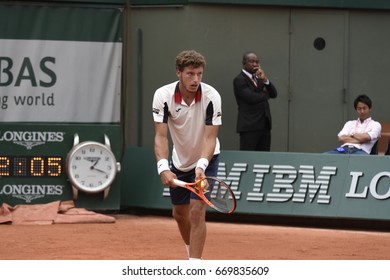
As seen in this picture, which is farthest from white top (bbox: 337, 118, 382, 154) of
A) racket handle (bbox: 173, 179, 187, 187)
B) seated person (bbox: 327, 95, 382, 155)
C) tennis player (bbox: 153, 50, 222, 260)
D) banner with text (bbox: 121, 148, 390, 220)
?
racket handle (bbox: 173, 179, 187, 187)

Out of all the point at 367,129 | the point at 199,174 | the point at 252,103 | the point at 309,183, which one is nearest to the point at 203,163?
the point at 199,174

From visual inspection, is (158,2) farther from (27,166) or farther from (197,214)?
(197,214)

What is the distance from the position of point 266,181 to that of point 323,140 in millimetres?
2531

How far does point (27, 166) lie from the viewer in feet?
48.6

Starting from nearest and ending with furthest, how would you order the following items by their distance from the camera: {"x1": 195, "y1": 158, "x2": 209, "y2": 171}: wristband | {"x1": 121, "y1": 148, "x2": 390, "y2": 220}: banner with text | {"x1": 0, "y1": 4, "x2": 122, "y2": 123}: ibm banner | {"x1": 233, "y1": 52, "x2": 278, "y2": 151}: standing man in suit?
1. {"x1": 195, "y1": 158, "x2": 209, "y2": 171}: wristband
2. {"x1": 121, "y1": 148, "x2": 390, "y2": 220}: banner with text
3. {"x1": 233, "y1": 52, "x2": 278, "y2": 151}: standing man in suit
4. {"x1": 0, "y1": 4, "x2": 122, "y2": 123}: ibm banner

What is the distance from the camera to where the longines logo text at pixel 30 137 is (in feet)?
48.8

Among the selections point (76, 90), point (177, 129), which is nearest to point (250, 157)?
point (76, 90)

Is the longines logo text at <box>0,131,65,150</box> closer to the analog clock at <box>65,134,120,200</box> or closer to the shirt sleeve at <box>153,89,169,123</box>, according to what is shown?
the analog clock at <box>65,134,120,200</box>

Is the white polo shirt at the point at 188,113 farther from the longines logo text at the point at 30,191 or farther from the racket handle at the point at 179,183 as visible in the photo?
the longines logo text at the point at 30,191

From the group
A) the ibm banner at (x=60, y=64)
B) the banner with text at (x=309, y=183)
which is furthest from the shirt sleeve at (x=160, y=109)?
the ibm banner at (x=60, y=64)

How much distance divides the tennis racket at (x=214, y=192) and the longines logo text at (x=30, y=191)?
5943 millimetres

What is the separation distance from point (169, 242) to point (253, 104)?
10.7 ft

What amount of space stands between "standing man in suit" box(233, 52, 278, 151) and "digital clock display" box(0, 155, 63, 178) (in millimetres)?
2639

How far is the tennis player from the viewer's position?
30.8 ft
